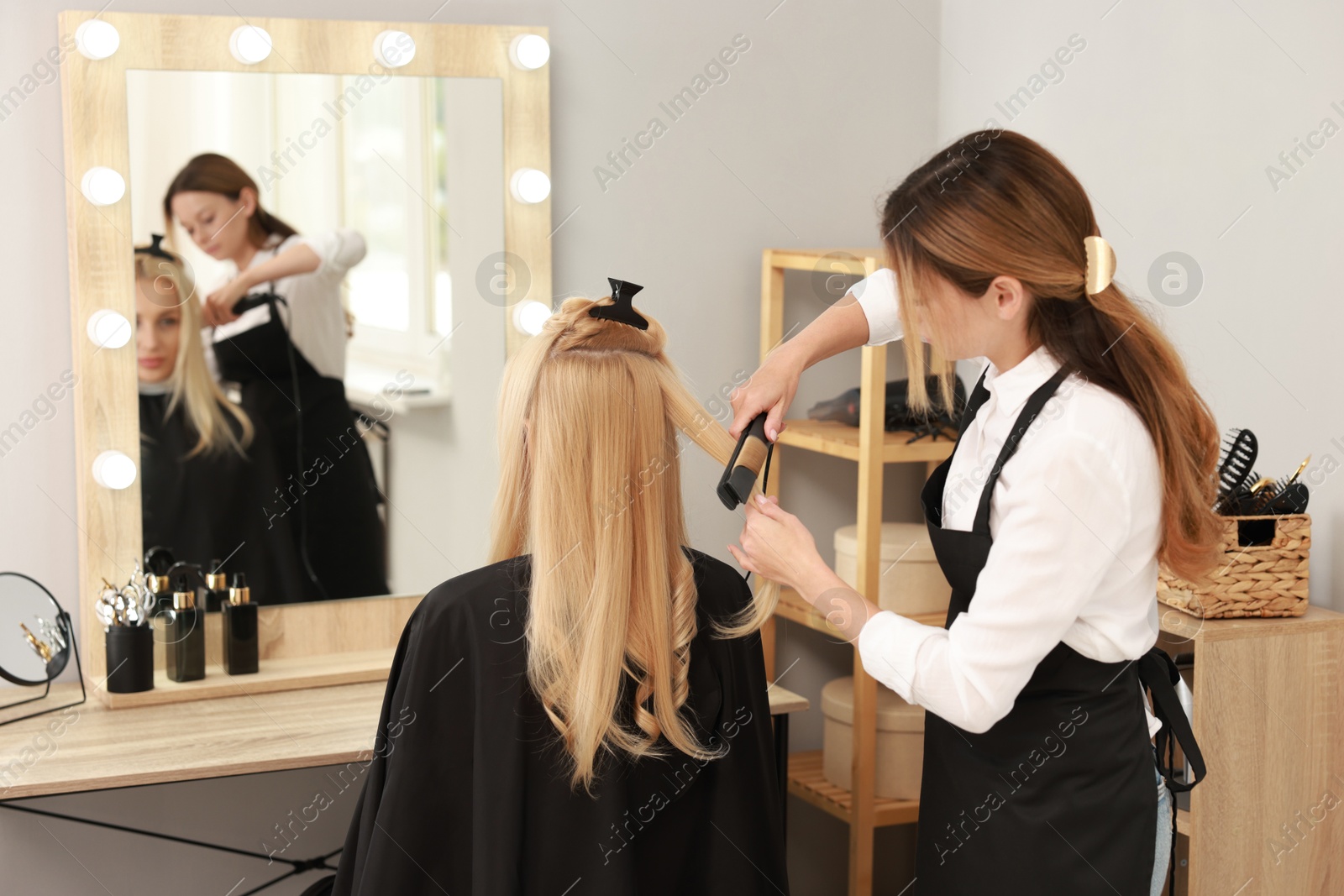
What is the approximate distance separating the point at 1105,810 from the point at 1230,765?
0.35 meters

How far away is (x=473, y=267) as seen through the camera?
1924 mm

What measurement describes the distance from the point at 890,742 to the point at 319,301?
1198 millimetres

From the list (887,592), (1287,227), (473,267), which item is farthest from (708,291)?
(1287,227)

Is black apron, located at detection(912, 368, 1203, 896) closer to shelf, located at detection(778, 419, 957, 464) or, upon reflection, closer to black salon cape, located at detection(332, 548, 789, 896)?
black salon cape, located at detection(332, 548, 789, 896)

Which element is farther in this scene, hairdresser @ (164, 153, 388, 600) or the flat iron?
hairdresser @ (164, 153, 388, 600)

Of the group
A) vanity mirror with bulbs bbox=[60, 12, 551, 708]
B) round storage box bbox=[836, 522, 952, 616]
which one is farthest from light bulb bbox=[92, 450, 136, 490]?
round storage box bbox=[836, 522, 952, 616]

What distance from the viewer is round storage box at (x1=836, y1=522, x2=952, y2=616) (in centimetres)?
199

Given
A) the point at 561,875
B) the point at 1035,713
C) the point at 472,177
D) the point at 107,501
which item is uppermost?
the point at 472,177

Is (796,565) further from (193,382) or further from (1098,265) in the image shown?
(193,382)

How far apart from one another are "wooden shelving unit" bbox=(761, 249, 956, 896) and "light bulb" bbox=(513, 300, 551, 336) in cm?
42

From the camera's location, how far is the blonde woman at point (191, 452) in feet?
5.74

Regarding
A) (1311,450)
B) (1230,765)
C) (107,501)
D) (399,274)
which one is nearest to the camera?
(1230,765)

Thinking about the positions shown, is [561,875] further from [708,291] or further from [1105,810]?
[708,291]

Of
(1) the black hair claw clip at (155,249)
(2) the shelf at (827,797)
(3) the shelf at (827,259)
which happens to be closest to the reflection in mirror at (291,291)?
(1) the black hair claw clip at (155,249)
